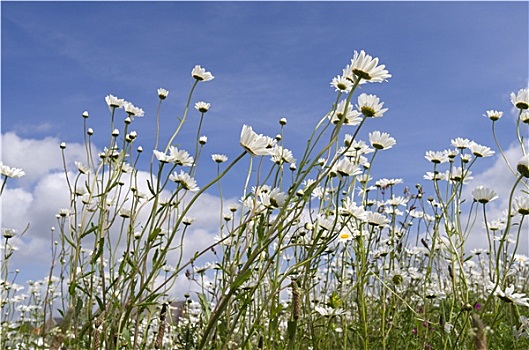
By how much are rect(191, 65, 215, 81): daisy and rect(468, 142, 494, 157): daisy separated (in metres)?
1.46

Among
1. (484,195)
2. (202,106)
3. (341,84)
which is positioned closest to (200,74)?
(202,106)

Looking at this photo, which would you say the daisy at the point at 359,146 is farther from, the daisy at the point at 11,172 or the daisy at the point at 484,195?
the daisy at the point at 11,172

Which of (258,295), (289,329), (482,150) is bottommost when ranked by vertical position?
(289,329)

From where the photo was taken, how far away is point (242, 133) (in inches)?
70.7

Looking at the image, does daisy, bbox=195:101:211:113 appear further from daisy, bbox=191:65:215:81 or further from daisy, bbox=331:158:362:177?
daisy, bbox=331:158:362:177

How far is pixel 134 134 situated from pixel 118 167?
1.08 feet

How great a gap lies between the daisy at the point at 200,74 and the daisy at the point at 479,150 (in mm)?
1462

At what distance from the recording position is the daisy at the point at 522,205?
238cm

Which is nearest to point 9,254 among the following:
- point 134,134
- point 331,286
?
point 134,134

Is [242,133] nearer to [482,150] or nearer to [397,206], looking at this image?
[482,150]

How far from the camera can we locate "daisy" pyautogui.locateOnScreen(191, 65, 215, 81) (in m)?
2.86

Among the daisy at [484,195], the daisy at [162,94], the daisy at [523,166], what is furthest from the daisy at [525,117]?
the daisy at [162,94]

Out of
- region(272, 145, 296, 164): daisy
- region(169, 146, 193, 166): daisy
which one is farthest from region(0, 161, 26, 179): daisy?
region(272, 145, 296, 164): daisy

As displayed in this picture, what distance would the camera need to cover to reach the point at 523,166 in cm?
197
